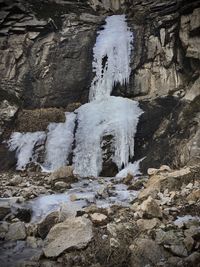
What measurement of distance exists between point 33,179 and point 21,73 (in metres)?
7.79

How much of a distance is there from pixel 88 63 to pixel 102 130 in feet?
15.4

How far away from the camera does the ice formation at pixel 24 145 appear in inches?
580

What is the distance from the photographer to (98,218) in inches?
258

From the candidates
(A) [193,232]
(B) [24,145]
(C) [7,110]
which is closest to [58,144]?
(B) [24,145]

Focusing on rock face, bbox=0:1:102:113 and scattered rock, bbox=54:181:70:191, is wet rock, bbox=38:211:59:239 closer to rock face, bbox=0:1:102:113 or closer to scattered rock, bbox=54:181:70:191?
scattered rock, bbox=54:181:70:191

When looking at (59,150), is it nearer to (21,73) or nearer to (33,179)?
(33,179)

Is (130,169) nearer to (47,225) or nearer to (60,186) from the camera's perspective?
(60,186)

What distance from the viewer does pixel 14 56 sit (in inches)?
728

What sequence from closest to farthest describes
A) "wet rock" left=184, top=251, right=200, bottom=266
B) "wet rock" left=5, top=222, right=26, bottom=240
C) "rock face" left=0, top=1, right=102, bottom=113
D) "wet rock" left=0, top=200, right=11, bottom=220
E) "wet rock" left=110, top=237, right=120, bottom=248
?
"wet rock" left=184, top=251, right=200, bottom=266
"wet rock" left=110, top=237, right=120, bottom=248
"wet rock" left=5, top=222, right=26, bottom=240
"wet rock" left=0, top=200, right=11, bottom=220
"rock face" left=0, top=1, right=102, bottom=113

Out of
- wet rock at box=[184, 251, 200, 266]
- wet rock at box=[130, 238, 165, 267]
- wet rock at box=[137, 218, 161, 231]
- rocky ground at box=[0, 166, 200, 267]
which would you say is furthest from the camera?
wet rock at box=[137, 218, 161, 231]

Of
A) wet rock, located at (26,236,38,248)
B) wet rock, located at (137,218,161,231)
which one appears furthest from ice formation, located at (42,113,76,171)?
wet rock, located at (137,218,161,231)

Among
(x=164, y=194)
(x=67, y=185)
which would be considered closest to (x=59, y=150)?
(x=67, y=185)

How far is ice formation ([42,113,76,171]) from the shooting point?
47.6ft

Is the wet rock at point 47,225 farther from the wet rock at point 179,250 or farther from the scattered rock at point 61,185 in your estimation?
the scattered rock at point 61,185
